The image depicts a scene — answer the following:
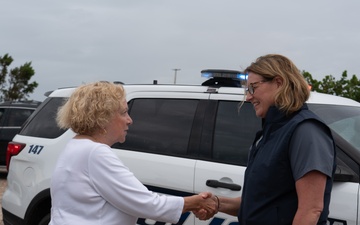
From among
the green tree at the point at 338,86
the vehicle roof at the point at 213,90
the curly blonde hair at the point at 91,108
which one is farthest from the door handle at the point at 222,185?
the green tree at the point at 338,86

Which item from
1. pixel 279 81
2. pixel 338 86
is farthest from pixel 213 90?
pixel 338 86

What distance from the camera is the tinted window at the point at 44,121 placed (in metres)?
4.63

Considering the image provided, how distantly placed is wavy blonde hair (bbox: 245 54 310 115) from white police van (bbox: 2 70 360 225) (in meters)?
0.93

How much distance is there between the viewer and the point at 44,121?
4.79 metres

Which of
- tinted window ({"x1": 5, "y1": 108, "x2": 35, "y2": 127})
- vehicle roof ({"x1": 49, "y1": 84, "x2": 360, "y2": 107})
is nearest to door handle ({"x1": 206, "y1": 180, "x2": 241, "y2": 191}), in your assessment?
vehicle roof ({"x1": 49, "y1": 84, "x2": 360, "y2": 107})

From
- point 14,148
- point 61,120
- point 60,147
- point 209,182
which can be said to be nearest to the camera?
point 61,120

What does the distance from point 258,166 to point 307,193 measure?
254 mm

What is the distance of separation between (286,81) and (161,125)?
6.00ft

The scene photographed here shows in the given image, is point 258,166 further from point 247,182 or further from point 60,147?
point 60,147

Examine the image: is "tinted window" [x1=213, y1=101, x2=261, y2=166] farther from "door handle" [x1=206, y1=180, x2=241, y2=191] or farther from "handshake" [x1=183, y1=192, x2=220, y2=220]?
"handshake" [x1=183, y1=192, x2=220, y2=220]

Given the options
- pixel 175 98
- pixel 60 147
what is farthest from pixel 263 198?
pixel 60 147

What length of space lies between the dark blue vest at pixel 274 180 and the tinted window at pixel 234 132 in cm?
126

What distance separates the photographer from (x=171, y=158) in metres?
3.76

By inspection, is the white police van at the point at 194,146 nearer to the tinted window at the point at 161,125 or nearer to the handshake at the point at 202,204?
the tinted window at the point at 161,125
